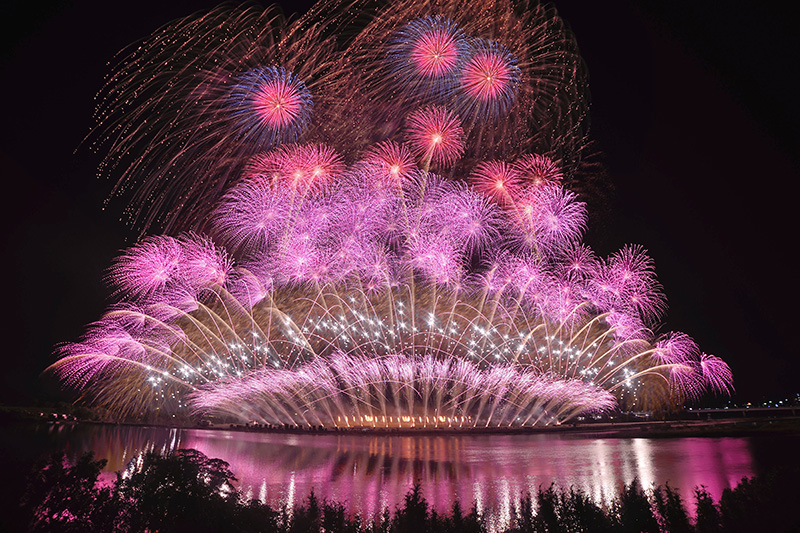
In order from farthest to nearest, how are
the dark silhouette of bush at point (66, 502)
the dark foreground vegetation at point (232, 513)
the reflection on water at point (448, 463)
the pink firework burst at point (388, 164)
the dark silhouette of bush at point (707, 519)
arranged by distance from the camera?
the pink firework burst at point (388, 164), the reflection on water at point (448, 463), the dark silhouette of bush at point (707, 519), the dark foreground vegetation at point (232, 513), the dark silhouette of bush at point (66, 502)

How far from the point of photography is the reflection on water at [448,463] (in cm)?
1297

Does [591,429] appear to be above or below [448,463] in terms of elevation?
above

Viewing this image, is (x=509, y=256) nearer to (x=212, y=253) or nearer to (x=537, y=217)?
(x=537, y=217)

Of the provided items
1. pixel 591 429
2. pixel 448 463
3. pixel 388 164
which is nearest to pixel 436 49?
pixel 388 164

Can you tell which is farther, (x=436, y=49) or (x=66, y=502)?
(x=436, y=49)

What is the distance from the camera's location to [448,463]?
60.5 ft

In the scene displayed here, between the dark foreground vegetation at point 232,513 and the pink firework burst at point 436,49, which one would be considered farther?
the pink firework burst at point 436,49

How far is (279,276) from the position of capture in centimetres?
2827

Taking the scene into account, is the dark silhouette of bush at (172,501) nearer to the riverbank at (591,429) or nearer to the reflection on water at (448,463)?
the reflection on water at (448,463)

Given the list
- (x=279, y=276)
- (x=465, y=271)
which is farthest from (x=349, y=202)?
(x=465, y=271)

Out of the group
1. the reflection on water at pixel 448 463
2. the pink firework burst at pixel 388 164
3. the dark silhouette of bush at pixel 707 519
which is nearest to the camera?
the dark silhouette of bush at pixel 707 519

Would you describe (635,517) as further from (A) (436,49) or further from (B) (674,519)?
(A) (436,49)

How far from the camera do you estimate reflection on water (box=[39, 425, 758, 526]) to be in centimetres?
1297

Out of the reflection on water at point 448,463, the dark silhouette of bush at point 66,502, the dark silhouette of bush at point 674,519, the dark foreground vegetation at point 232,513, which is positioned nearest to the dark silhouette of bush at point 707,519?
the dark foreground vegetation at point 232,513
